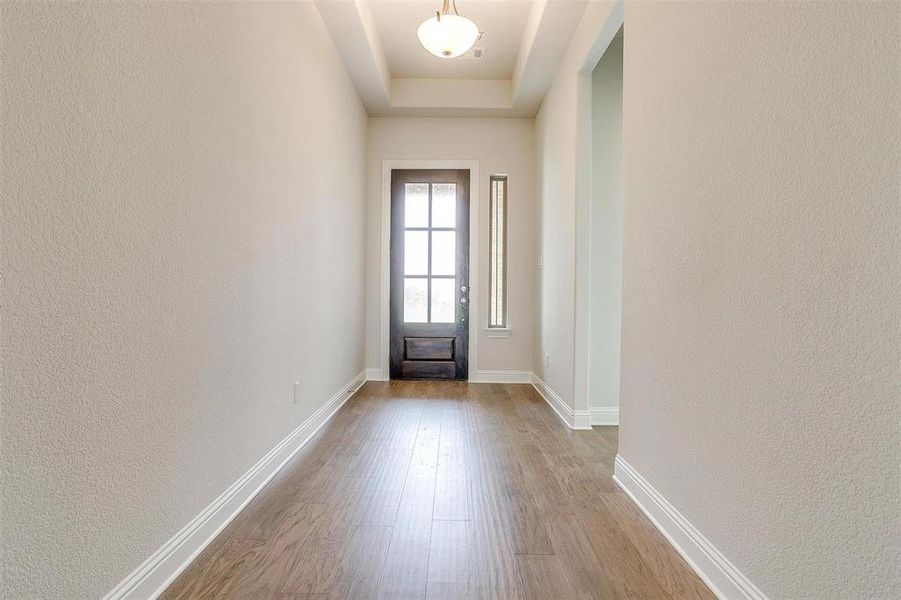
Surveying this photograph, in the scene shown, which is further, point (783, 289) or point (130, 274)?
point (130, 274)

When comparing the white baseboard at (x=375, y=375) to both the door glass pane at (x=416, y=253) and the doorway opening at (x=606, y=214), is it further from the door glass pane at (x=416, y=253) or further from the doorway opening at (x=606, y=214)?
the doorway opening at (x=606, y=214)

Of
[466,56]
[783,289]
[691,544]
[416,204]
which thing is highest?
[466,56]

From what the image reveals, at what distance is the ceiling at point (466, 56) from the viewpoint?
11.1 feet

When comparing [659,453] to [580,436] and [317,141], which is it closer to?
[580,436]

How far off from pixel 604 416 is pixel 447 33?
105 inches

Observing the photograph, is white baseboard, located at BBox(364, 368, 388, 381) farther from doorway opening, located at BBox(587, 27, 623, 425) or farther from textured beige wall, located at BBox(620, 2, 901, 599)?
textured beige wall, located at BBox(620, 2, 901, 599)

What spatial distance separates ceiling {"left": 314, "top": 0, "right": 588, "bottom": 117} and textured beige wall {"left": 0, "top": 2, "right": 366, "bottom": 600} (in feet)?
3.74

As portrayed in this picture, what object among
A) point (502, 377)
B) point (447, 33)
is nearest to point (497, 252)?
point (502, 377)

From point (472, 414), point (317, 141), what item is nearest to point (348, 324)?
point (472, 414)

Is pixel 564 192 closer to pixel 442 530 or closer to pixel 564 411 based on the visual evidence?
pixel 564 411

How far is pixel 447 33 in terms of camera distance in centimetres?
Answer: 283

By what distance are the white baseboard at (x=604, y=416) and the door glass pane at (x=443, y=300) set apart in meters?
1.92

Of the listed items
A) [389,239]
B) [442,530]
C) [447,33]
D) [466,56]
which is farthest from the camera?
[389,239]

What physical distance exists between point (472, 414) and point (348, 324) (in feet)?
4.30
